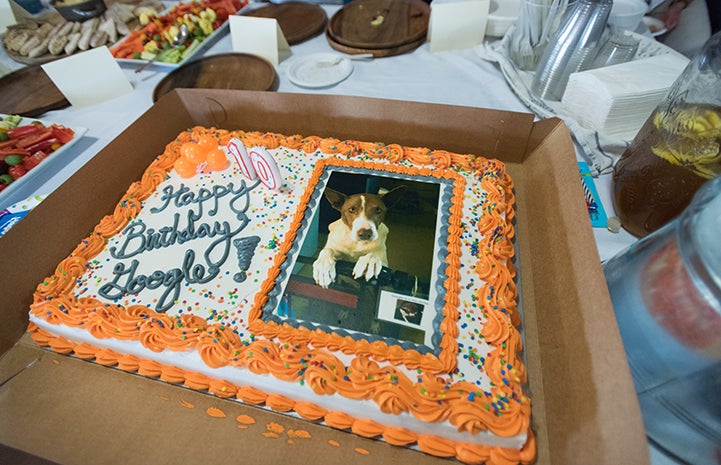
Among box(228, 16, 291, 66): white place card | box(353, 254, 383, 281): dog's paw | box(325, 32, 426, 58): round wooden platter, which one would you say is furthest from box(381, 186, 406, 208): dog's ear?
box(228, 16, 291, 66): white place card

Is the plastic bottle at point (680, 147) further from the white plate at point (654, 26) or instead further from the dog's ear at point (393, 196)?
the white plate at point (654, 26)

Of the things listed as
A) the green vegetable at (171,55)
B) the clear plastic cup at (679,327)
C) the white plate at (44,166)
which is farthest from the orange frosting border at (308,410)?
the green vegetable at (171,55)

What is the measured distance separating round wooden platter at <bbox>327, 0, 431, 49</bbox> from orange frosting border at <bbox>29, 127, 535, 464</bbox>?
127cm

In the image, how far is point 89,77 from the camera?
1923 mm

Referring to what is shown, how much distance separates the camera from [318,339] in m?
1.06

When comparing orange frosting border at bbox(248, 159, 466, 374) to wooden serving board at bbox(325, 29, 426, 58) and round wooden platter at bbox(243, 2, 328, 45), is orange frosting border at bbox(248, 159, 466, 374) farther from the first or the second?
round wooden platter at bbox(243, 2, 328, 45)

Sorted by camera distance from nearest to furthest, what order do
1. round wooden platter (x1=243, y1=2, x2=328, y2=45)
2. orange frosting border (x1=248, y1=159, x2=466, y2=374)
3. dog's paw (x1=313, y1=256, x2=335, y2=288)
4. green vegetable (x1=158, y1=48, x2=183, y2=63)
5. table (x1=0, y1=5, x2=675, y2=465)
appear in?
orange frosting border (x1=248, y1=159, x2=466, y2=374) → dog's paw (x1=313, y1=256, x2=335, y2=288) → table (x1=0, y1=5, x2=675, y2=465) → green vegetable (x1=158, y1=48, x2=183, y2=63) → round wooden platter (x1=243, y1=2, x2=328, y2=45)

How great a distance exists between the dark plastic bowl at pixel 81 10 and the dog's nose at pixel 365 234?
2753 millimetres

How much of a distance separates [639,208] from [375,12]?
79.6 inches

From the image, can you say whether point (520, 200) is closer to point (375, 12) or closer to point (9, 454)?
point (375, 12)

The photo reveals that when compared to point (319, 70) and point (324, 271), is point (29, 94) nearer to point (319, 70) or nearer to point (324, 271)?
point (319, 70)

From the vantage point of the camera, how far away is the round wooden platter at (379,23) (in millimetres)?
2172

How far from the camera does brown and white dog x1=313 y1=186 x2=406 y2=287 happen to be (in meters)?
1.21

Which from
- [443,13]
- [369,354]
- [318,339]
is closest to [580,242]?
[369,354]
